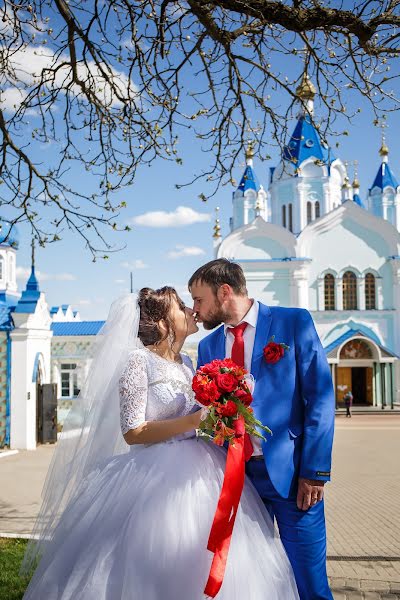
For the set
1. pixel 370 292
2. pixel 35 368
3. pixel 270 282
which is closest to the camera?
pixel 35 368

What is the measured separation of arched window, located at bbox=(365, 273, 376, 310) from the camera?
27795mm

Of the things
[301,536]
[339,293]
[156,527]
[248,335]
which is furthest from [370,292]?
[156,527]

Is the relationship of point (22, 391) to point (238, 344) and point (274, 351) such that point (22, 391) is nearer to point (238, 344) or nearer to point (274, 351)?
point (238, 344)

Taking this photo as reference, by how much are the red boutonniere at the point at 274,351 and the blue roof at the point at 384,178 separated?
31195mm

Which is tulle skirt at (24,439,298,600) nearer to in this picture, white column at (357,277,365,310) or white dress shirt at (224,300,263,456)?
white dress shirt at (224,300,263,456)

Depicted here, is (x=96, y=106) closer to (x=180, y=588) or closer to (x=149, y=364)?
(x=149, y=364)

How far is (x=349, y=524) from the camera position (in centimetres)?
718

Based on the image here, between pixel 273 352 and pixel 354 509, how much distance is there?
232 inches

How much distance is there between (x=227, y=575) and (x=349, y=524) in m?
5.01

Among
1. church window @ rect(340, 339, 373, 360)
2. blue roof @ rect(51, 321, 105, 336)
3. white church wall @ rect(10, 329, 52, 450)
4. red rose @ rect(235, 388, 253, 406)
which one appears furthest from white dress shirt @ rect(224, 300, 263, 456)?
church window @ rect(340, 339, 373, 360)

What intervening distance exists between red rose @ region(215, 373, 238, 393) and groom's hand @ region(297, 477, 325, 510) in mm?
676

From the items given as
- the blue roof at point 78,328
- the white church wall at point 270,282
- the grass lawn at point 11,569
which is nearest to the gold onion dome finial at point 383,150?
the white church wall at point 270,282

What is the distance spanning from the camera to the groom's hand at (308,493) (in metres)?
2.98

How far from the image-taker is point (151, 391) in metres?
3.05
